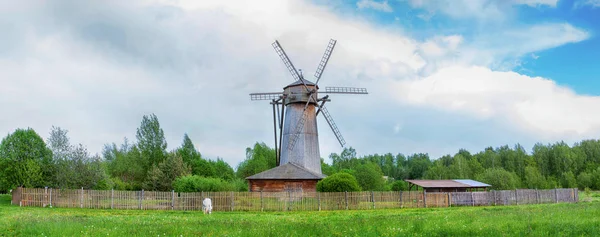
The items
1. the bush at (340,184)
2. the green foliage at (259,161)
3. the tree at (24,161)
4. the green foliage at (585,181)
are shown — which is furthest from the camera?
the green foliage at (585,181)

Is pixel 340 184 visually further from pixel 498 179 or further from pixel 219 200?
pixel 498 179

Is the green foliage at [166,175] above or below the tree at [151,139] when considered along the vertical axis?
below

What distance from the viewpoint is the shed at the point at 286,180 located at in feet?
121

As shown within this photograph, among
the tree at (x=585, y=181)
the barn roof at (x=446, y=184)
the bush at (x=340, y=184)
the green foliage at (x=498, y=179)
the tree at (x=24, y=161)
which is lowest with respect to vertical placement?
the tree at (x=585, y=181)

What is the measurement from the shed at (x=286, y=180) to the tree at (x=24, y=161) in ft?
51.5

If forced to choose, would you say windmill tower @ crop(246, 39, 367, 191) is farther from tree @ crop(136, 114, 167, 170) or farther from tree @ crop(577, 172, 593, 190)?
tree @ crop(577, 172, 593, 190)

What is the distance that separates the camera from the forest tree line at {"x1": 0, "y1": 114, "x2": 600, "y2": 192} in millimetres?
35031

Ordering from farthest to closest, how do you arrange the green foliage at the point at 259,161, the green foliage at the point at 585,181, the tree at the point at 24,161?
1. the green foliage at the point at 585,181
2. the green foliage at the point at 259,161
3. the tree at the point at 24,161

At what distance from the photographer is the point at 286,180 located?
122 ft

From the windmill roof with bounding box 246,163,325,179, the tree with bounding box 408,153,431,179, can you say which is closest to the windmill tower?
the windmill roof with bounding box 246,163,325,179

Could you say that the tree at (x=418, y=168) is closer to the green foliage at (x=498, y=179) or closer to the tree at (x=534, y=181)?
the tree at (x=534, y=181)

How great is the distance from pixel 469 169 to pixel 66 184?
70.4 meters

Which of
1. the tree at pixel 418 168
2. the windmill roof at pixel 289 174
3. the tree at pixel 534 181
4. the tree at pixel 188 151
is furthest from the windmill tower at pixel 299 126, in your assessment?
the tree at pixel 418 168

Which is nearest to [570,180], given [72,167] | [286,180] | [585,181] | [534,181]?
[585,181]
